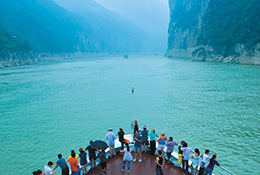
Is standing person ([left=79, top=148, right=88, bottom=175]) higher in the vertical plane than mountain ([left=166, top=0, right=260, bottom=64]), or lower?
lower

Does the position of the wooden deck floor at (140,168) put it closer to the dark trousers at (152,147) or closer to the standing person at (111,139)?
the dark trousers at (152,147)

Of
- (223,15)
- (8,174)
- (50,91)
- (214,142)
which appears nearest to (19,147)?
(8,174)

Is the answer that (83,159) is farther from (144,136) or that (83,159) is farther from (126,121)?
(126,121)

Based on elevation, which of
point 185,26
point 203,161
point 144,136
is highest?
point 185,26

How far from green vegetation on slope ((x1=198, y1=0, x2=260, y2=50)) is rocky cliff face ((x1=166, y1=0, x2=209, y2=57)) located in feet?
94.5

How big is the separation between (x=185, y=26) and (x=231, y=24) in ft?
219

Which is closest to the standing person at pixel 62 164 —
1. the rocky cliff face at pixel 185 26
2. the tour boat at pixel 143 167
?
the tour boat at pixel 143 167

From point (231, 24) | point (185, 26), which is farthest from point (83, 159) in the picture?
point (185, 26)

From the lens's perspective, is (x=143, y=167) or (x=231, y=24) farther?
(x=231, y=24)

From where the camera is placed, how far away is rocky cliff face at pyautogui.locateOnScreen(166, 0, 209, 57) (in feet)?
458

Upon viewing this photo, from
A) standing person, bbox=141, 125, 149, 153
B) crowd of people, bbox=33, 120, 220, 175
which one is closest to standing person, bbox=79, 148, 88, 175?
crowd of people, bbox=33, 120, 220, 175

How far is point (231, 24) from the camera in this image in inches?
3632

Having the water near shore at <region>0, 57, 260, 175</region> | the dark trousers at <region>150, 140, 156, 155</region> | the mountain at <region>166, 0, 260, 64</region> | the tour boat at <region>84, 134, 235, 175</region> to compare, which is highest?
the mountain at <region>166, 0, 260, 64</region>

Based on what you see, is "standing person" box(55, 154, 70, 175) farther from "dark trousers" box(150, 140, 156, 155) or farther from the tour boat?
"dark trousers" box(150, 140, 156, 155)
